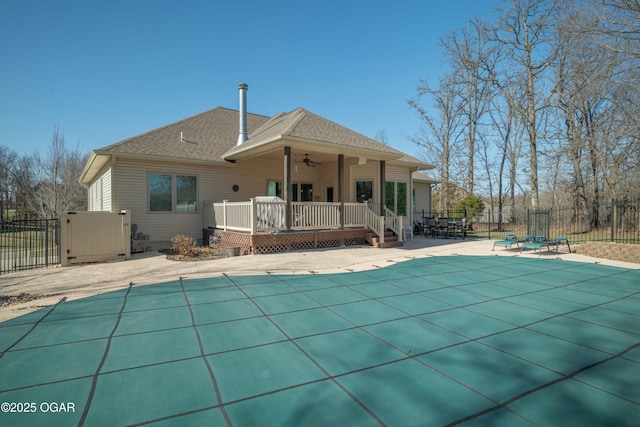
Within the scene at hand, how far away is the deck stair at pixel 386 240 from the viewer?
11914 millimetres

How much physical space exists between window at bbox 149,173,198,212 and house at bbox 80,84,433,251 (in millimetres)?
35

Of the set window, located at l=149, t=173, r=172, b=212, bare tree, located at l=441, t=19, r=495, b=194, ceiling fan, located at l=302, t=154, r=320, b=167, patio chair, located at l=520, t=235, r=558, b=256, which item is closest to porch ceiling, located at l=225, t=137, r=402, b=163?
ceiling fan, located at l=302, t=154, r=320, b=167

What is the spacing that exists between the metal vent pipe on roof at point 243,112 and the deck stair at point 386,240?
7480mm

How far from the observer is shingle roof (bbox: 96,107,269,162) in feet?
36.7

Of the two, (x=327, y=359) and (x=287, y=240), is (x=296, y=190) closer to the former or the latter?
(x=287, y=240)

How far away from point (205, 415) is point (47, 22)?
14.6m

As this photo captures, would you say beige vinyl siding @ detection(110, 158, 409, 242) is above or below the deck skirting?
above

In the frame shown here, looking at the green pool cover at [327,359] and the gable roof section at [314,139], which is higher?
the gable roof section at [314,139]

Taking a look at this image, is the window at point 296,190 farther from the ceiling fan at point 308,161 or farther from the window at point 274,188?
the ceiling fan at point 308,161

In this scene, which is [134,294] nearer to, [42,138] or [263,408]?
[263,408]

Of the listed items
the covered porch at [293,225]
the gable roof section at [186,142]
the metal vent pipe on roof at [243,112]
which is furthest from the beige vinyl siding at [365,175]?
the gable roof section at [186,142]

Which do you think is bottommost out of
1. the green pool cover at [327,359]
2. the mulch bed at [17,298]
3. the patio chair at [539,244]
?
the green pool cover at [327,359]

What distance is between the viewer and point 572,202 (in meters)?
19.6

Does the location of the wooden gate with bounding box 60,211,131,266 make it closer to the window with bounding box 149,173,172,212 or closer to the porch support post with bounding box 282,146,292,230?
the window with bounding box 149,173,172,212
